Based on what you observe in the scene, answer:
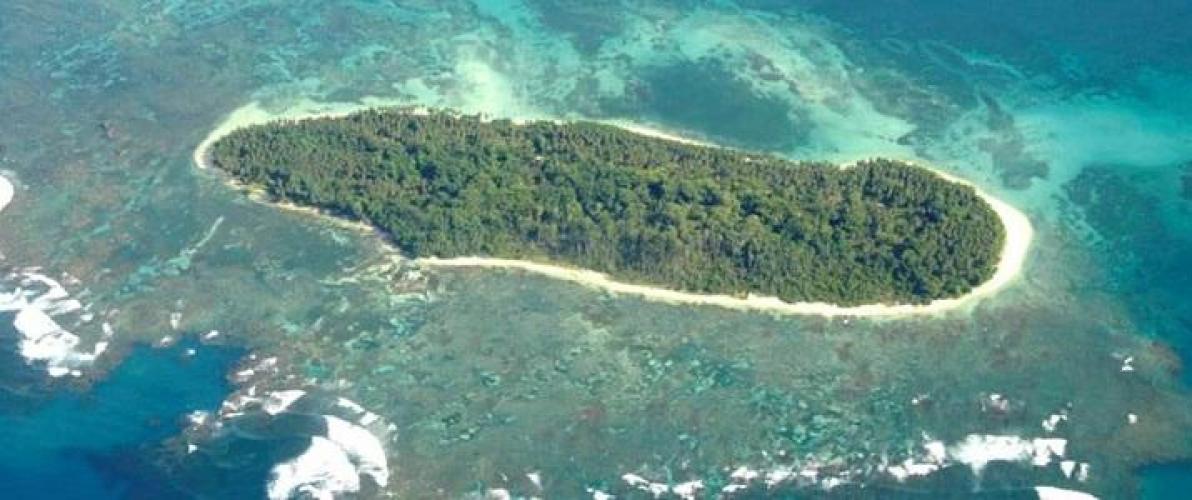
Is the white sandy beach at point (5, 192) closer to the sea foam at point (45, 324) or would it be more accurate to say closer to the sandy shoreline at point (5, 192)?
the sandy shoreline at point (5, 192)

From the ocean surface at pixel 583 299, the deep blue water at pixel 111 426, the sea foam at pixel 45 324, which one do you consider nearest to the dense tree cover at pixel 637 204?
the ocean surface at pixel 583 299

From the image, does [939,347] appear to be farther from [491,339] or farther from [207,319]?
[207,319]

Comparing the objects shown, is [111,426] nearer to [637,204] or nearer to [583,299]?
[583,299]

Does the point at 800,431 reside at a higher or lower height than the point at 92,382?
higher

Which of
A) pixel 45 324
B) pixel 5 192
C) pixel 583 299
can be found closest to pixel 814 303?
pixel 583 299

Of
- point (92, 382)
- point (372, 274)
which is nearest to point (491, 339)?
point (372, 274)

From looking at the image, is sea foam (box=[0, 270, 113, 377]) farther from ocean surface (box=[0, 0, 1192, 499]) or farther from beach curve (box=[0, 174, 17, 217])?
beach curve (box=[0, 174, 17, 217])
